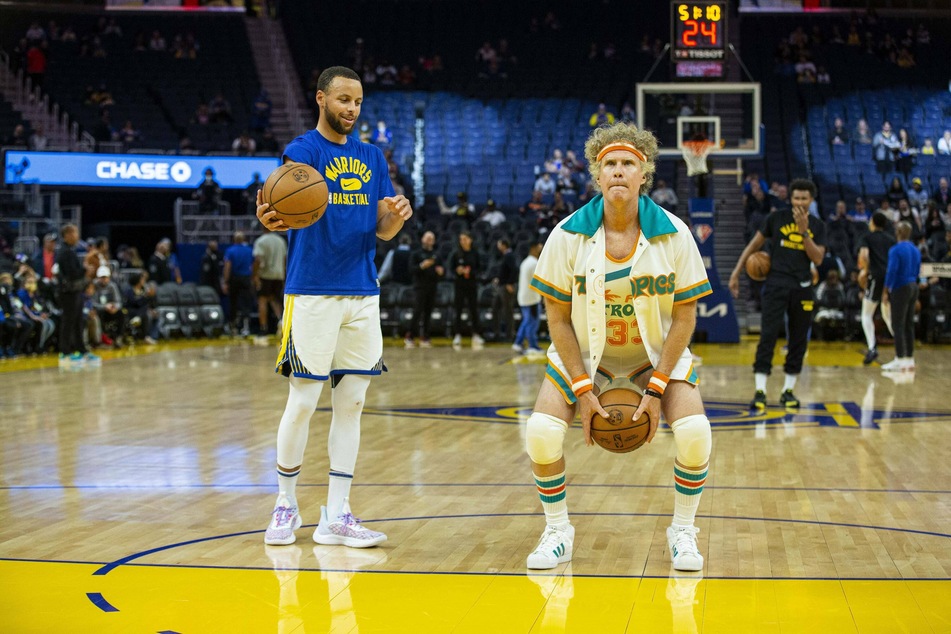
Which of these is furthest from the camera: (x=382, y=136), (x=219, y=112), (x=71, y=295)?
(x=219, y=112)

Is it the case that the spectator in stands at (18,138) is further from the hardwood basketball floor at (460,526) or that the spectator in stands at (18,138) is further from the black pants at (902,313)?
the black pants at (902,313)

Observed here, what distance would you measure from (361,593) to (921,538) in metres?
2.29

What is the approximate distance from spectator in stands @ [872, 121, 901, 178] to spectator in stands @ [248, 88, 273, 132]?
42.1 feet

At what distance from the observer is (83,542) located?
4.48 metres

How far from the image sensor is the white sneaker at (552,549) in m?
4.04

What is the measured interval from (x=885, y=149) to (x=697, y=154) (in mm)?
8856

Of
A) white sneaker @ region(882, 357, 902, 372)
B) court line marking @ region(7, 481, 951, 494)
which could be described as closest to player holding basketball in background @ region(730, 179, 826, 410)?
court line marking @ region(7, 481, 951, 494)

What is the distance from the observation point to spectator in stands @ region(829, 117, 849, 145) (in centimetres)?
2408

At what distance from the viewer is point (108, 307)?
1559cm

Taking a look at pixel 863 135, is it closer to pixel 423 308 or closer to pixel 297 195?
pixel 423 308

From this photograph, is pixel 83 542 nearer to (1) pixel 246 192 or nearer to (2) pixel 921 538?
(2) pixel 921 538

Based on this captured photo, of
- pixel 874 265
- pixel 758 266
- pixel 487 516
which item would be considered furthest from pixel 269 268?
pixel 487 516

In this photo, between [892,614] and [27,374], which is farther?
[27,374]

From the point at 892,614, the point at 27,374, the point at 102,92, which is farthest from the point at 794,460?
the point at 102,92
